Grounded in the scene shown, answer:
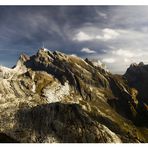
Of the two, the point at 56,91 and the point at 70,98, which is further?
the point at 56,91

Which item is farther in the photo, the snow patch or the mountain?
the snow patch

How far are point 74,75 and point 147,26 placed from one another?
263 ft

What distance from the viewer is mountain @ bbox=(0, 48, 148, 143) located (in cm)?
6869

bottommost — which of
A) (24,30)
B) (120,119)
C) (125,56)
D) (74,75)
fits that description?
(120,119)

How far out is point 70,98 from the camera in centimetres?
12081

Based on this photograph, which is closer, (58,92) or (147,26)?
(147,26)

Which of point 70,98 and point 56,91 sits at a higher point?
point 56,91

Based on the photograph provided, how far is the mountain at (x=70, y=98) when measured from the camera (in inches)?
2704

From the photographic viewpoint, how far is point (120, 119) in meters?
110

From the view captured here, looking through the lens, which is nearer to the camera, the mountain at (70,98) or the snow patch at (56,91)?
the mountain at (70,98)

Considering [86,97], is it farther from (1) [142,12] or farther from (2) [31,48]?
(1) [142,12]
